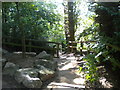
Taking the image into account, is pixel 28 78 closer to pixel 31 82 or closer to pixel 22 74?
pixel 31 82

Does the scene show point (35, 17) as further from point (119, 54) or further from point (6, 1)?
point (119, 54)

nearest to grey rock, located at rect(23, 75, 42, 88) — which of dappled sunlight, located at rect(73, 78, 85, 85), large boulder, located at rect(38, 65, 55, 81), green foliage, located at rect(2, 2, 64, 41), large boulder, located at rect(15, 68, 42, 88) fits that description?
large boulder, located at rect(15, 68, 42, 88)

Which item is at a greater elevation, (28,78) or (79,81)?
(28,78)

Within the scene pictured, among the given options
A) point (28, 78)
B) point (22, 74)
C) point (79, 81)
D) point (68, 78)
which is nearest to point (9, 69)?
point (22, 74)

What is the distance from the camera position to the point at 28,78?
324cm

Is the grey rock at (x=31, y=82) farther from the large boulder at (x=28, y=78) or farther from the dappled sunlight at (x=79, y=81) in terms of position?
the dappled sunlight at (x=79, y=81)

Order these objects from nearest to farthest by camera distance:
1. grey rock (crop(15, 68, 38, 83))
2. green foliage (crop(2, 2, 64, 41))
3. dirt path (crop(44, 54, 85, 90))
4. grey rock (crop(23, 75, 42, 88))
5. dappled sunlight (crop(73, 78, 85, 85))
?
dirt path (crop(44, 54, 85, 90)) < grey rock (crop(23, 75, 42, 88)) < grey rock (crop(15, 68, 38, 83)) < dappled sunlight (crop(73, 78, 85, 85)) < green foliage (crop(2, 2, 64, 41))

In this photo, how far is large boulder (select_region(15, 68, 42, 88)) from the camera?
317 centimetres

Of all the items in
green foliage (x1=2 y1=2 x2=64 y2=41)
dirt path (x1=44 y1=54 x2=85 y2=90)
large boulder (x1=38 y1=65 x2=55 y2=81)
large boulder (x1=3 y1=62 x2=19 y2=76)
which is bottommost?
dirt path (x1=44 y1=54 x2=85 y2=90)

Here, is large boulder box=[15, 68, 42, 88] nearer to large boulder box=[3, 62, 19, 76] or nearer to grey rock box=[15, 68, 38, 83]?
grey rock box=[15, 68, 38, 83]

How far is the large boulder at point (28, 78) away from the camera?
3174 millimetres

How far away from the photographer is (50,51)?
259 inches

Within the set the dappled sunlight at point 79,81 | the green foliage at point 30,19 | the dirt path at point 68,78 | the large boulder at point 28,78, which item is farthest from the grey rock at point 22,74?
the green foliage at point 30,19

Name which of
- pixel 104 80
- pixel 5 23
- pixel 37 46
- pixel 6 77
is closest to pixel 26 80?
pixel 6 77
